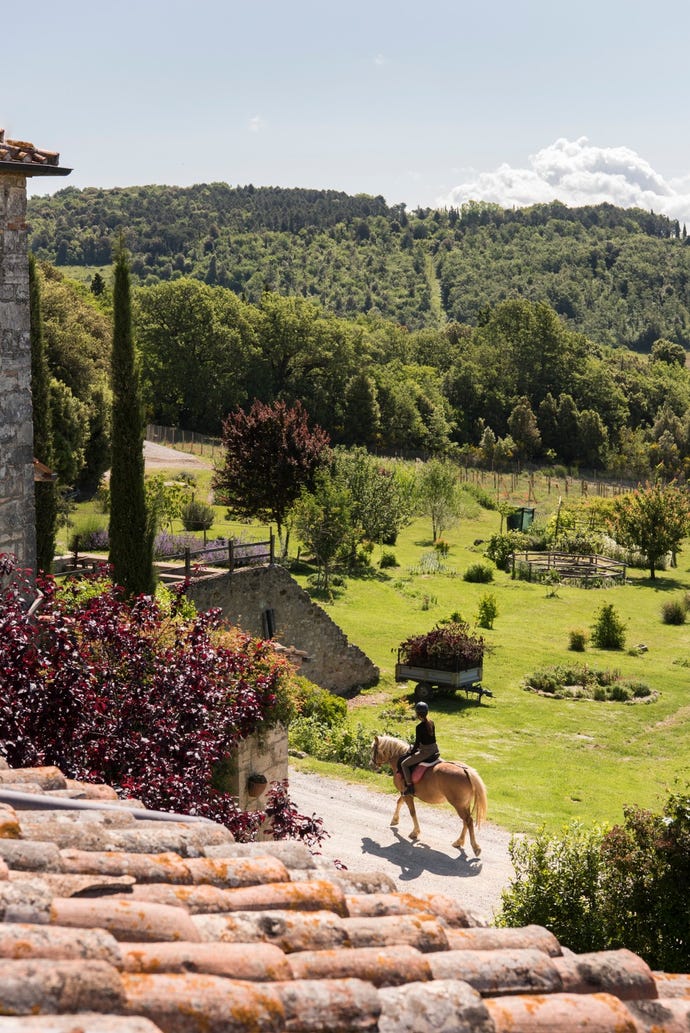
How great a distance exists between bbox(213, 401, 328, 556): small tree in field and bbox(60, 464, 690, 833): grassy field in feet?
5.40

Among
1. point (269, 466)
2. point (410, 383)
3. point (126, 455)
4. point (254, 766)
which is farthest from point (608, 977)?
point (410, 383)

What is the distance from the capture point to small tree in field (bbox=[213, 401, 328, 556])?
138 ft

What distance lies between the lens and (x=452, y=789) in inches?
663

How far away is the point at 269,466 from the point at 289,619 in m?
16.1

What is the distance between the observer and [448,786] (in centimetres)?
1689

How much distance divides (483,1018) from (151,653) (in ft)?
25.2

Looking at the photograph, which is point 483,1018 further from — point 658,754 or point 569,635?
point 569,635

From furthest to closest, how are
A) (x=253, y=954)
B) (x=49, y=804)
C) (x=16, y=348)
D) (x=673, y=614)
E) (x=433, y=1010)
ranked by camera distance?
1. (x=673, y=614)
2. (x=16, y=348)
3. (x=49, y=804)
4. (x=253, y=954)
5. (x=433, y=1010)

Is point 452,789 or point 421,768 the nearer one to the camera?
point 452,789

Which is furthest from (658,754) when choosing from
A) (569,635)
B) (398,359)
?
(398,359)

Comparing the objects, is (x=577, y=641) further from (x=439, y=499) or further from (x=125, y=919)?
(x=125, y=919)

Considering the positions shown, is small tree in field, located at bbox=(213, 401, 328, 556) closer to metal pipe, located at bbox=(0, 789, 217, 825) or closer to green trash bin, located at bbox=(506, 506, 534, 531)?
green trash bin, located at bbox=(506, 506, 534, 531)

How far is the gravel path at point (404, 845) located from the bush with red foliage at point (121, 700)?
5061mm

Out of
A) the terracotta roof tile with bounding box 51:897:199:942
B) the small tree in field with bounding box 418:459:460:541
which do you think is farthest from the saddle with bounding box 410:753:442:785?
the small tree in field with bounding box 418:459:460:541
